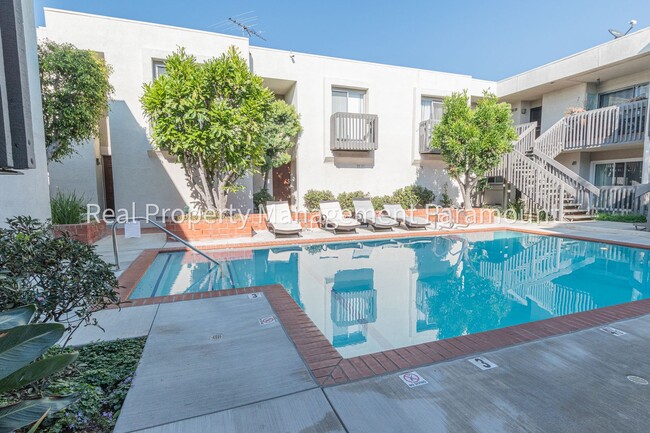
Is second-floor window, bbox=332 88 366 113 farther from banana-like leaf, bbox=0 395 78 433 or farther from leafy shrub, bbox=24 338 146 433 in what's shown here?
banana-like leaf, bbox=0 395 78 433

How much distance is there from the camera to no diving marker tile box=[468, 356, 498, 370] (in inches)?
108

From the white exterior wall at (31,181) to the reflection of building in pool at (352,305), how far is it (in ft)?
15.5

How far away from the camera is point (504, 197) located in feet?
50.6

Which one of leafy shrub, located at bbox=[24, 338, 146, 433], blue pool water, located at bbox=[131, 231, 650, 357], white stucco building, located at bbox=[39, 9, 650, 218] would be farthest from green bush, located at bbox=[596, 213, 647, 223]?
leafy shrub, located at bbox=[24, 338, 146, 433]

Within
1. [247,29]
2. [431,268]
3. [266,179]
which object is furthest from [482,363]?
[247,29]

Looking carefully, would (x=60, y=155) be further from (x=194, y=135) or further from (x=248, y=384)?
(x=248, y=384)

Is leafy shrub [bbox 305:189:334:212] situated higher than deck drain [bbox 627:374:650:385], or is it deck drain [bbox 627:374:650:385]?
leafy shrub [bbox 305:189:334:212]

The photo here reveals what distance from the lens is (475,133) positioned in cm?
1189

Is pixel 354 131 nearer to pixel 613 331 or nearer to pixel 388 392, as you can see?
pixel 613 331

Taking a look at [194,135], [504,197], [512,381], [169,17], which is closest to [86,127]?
[194,135]

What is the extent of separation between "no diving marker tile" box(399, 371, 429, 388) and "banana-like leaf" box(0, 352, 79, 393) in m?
2.14

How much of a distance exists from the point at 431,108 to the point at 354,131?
4.40 meters

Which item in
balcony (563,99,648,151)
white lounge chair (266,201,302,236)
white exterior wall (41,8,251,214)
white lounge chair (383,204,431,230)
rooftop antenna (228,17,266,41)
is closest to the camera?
white exterior wall (41,8,251,214)

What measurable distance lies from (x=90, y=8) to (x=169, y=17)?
2314 millimetres
